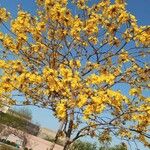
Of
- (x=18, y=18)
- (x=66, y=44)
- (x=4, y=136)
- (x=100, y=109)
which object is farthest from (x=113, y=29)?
(x=4, y=136)

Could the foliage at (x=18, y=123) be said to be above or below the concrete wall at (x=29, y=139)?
above

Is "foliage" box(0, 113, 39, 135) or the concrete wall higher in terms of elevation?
"foliage" box(0, 113, 39, 135)

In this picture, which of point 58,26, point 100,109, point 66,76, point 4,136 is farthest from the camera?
point 4,136

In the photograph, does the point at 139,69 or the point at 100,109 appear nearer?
the point at 100,109

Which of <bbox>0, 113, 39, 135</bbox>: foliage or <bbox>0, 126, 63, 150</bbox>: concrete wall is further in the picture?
<bbox>0, 113, 39, 135</bbox>: foliage

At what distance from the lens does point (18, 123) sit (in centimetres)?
6550

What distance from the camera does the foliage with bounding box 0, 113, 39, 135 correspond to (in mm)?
63500

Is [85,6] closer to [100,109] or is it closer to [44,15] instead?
[44,15]

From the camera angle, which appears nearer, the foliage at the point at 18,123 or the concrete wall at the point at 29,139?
the concrete wall at the point at 29,139

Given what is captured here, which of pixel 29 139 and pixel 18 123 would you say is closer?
pixel 29 139

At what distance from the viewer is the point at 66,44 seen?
15.5m

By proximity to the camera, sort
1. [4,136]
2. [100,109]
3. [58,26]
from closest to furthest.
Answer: [100,109]
[58,26]
[4,136]

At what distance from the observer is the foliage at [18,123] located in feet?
208

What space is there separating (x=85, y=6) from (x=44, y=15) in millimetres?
1728
